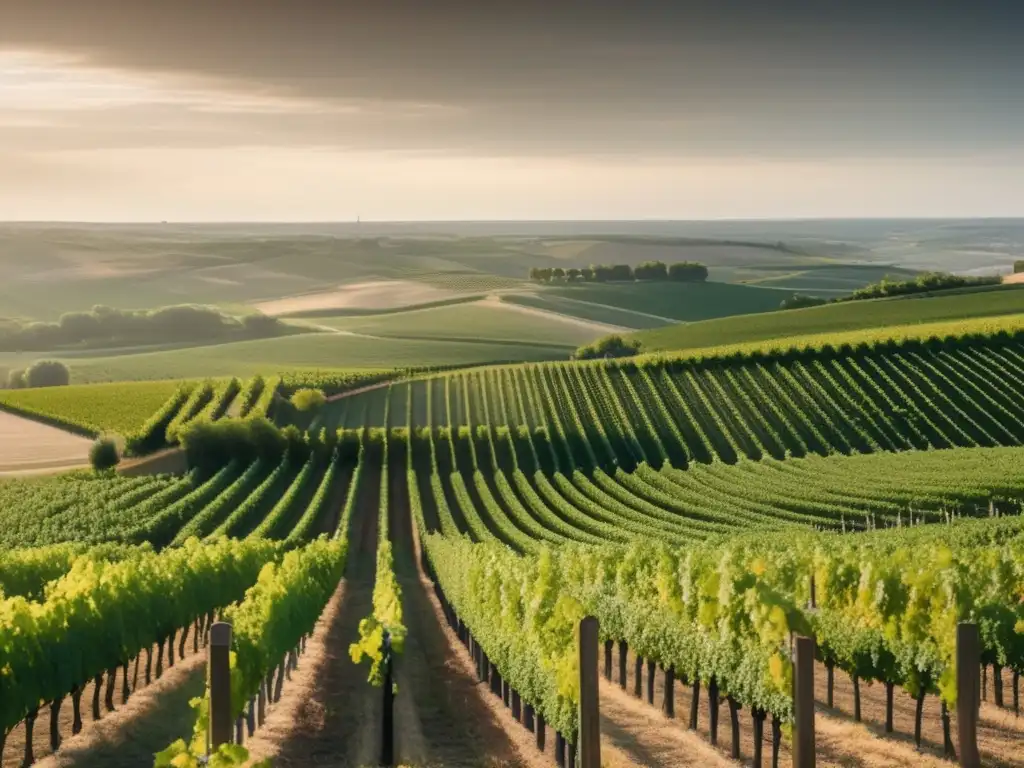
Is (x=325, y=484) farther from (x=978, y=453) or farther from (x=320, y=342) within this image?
(x=320, y=342)

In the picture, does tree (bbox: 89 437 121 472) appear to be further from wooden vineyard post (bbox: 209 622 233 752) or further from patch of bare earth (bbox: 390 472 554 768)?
wooden vineyard post (bbox: 209 622 233 752)

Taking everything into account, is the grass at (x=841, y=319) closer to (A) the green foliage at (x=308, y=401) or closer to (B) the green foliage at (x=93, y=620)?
(A) the green foliage at (x=308, y=401)

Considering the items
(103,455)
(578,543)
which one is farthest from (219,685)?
(103,455)

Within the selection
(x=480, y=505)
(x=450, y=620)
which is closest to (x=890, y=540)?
(x=450, y=620)

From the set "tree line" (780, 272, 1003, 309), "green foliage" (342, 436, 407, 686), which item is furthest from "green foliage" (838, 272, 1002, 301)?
"green foliage" (342, 436, 407, 686)

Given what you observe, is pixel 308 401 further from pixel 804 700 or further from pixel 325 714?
pixel 804 700
